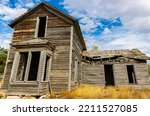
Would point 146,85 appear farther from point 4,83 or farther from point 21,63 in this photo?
point 4,83

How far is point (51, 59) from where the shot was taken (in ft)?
35.6

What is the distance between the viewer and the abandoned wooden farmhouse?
9.67 metres

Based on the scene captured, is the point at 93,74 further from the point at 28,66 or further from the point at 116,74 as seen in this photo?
the point at 28,66

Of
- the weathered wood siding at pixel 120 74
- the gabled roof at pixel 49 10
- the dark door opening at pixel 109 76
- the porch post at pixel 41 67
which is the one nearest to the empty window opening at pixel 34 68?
the gabled roof at pixel 49 10

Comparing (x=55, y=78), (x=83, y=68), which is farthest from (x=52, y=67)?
(x=83, y=68)

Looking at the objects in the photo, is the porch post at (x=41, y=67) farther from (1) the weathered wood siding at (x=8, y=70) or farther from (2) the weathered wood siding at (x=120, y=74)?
(2) the weathered wood siding at (x=120, y=74)

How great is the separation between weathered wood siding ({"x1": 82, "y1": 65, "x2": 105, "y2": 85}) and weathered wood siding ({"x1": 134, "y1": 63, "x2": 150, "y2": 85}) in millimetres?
3578

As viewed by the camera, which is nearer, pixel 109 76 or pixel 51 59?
pixel 51 59

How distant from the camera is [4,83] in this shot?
11.0 metres

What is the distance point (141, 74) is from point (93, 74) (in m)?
5.06

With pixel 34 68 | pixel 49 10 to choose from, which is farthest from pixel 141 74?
pixel 49 10

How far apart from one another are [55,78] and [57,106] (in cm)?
562

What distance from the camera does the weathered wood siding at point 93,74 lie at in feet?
50.0

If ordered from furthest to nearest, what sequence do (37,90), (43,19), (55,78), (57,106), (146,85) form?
(146,85)
(43,19)
(55,78)
(37,90)
(57,106)
